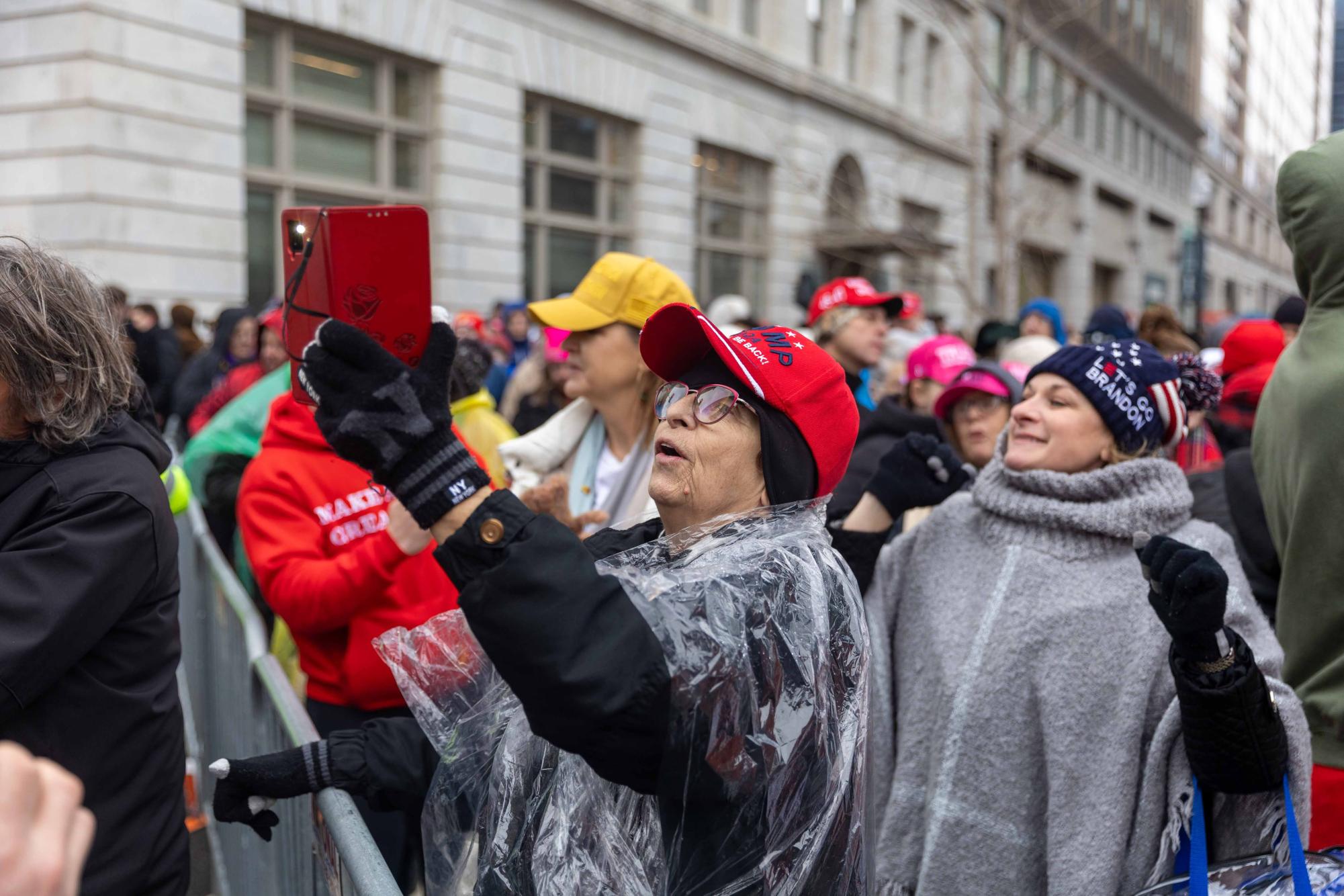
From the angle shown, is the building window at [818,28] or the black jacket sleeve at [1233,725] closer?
the black jacket sleeve at [1233,725]

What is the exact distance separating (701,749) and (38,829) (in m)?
0.79

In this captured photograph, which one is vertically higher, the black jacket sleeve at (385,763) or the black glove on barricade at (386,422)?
the black glove on barricade at (386,422)

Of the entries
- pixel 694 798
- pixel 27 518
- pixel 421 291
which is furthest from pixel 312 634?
pixel 694 798

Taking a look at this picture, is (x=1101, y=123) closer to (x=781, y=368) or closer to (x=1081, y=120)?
(x=1081, y=120)

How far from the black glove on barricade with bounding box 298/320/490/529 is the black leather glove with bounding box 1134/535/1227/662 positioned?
1269 millimetres

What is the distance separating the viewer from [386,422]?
4.83 feet

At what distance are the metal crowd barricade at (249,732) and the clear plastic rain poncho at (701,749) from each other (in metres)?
0.20

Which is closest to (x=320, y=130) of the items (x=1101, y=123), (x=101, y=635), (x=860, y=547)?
(x=860, y=547)

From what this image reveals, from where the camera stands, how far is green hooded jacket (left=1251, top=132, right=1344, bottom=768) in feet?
8.29

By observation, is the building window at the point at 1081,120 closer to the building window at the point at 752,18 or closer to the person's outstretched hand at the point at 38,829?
the building window at the point at 752,18

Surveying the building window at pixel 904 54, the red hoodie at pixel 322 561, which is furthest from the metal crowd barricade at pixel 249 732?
the building window at pixel 904 54

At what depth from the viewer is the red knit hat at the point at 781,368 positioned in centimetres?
186

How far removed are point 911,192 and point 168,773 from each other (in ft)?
82.4

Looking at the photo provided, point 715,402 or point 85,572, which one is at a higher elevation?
point 715,402
